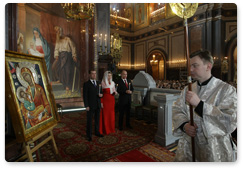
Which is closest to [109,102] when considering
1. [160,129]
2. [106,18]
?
[160,129]

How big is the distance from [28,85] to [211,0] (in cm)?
300

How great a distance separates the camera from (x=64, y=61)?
275 inches

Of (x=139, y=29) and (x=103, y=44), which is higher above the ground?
(x=139, y=29)

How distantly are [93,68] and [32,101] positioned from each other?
5.48 m

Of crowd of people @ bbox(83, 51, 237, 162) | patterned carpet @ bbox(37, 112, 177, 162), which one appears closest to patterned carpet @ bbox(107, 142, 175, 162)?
patterned carpet @ bbox(37, 112, 177, 162)

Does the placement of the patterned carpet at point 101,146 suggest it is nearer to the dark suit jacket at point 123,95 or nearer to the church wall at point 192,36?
the dark suit jacket at point 123,95

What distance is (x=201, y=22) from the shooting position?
37.7 feet

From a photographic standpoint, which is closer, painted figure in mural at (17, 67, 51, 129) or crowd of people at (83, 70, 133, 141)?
painted figure in mural at (17, 67, 51, 129)

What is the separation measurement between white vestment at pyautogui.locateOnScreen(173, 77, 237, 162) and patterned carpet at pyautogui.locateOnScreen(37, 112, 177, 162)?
1.48 meters

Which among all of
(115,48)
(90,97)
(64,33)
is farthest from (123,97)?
(115,48)

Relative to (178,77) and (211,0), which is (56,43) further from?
(178,77)

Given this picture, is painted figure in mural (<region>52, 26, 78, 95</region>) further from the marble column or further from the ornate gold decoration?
the ornate gold decoration

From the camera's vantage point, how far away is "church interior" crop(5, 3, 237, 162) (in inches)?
85.9

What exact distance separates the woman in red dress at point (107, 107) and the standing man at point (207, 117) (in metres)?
2.55
